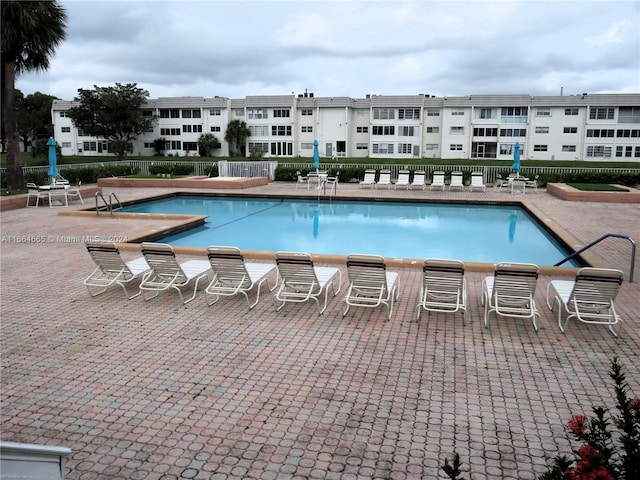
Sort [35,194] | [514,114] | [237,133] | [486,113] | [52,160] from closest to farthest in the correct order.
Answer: [35,194], [52,160], [514,114], [486,113], [237,133]

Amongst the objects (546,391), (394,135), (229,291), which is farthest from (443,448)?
(394,135)

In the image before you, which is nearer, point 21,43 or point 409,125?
point 21,43

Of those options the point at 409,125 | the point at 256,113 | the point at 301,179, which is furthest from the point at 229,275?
the point at 256,113

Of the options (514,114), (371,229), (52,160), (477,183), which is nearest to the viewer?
(371,229)

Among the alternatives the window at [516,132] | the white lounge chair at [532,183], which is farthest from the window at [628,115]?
the white lounge chair at [532,183]

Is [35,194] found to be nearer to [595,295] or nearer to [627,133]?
[595,295]

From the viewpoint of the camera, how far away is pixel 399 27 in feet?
46.1

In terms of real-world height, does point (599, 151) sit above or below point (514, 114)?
below

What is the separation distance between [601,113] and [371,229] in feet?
162

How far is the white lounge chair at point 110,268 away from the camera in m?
8.29

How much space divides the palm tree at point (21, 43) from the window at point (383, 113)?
43099mm

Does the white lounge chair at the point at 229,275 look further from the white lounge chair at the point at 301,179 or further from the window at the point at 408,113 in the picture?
the window at the point at 408,113

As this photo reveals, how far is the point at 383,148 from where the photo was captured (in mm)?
62625

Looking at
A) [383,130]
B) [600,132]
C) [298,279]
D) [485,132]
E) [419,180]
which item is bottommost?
[298,279]
